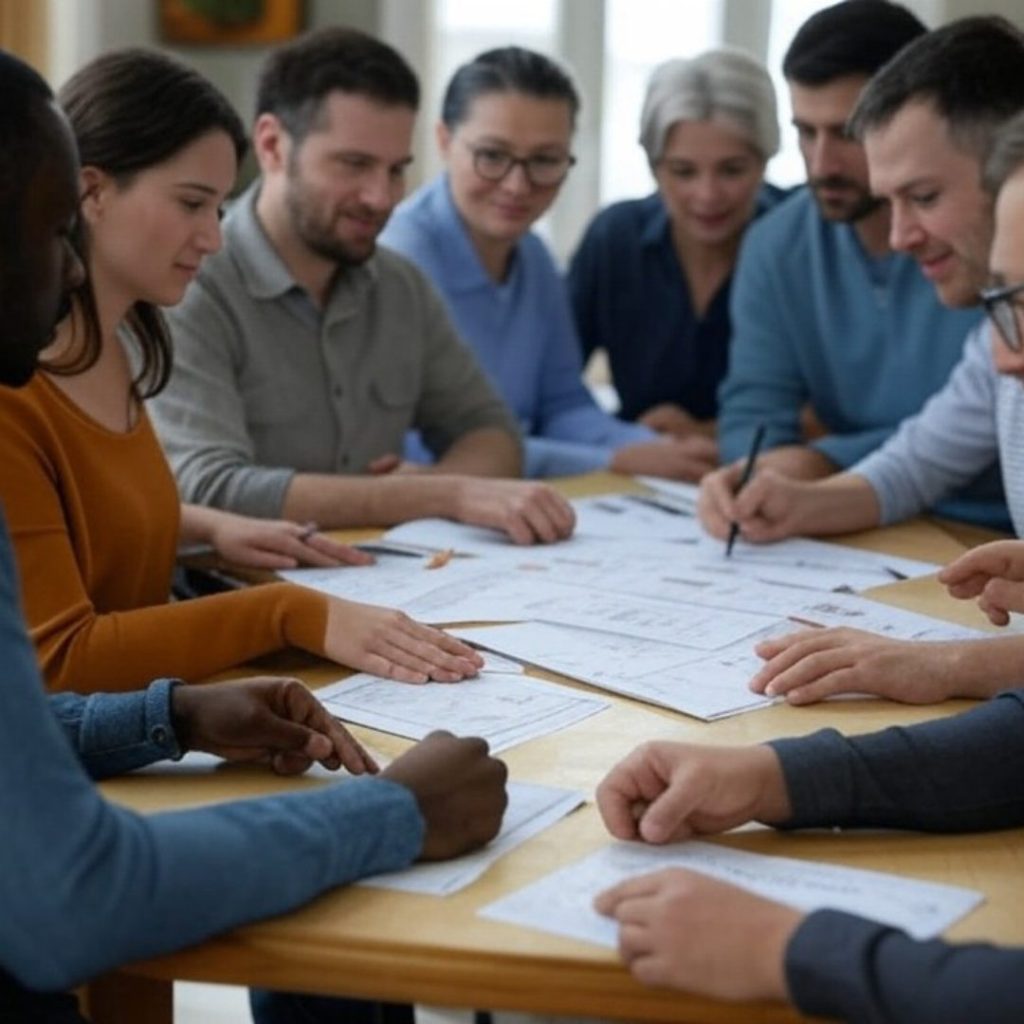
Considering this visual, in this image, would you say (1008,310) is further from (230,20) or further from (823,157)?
(230,20)

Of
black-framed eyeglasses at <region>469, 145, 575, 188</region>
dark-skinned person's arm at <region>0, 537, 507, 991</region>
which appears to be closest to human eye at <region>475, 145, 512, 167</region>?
black-framed eyeglasses at <region>469, 145, 575, 188</region>

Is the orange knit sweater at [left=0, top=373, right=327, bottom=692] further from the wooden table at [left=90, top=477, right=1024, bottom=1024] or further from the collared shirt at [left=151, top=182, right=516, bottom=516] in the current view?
the collared shirt at [left=151, top=182, right=516, bottom=516]

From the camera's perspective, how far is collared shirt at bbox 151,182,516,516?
7.98 feet

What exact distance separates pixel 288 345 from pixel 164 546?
2.66 feet

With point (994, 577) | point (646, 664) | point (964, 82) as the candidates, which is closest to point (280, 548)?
point (646, 664)

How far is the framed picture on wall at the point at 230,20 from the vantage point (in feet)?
14.8

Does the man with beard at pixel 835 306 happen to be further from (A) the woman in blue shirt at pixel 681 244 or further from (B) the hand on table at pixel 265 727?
(B) the hand on table at pixel 265 727

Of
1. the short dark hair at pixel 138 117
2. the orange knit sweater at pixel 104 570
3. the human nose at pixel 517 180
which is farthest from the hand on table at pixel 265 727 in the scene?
the human nose at pixel 517 180

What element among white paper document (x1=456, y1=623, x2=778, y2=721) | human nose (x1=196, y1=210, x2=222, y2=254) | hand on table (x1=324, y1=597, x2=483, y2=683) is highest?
human nose (x1=196, y1=210, x2=222, y2=254)

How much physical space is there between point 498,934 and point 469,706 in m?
0.49

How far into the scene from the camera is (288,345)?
2607 millimetres

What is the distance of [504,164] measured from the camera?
3.13 m

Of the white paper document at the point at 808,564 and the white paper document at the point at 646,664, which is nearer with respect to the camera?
the white paper document at the point at 646,664

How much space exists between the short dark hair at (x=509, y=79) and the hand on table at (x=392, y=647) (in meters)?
1.65
